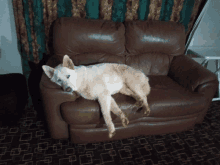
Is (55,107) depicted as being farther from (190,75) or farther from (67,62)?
(190,75)

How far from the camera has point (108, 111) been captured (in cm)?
149

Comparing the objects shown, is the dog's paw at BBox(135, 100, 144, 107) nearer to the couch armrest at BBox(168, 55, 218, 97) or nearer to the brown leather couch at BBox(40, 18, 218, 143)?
the brown leather couch at BBox(40, 18, 218, 143)

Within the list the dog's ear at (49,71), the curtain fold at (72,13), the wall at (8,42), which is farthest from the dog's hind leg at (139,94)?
Result: the wall at (8,42)

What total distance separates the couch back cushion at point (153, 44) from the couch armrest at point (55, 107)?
114cm

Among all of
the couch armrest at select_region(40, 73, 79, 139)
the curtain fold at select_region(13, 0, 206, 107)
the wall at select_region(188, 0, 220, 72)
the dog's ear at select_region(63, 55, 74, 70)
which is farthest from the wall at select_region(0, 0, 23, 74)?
the wall at select_region(188, 0, 220, 72)

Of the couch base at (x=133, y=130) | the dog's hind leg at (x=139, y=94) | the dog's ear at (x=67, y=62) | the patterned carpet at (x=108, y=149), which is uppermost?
the dog's ear at (x=67, y=62)

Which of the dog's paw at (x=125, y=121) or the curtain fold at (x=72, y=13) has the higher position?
the curtain fold at (x=72, y=13)

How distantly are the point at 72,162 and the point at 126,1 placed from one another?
2.29 m

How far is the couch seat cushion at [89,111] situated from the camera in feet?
4.90

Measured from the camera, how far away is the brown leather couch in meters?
1.56

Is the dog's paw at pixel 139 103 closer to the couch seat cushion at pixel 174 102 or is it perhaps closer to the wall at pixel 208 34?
the couch seat cushion at pixel 174 102

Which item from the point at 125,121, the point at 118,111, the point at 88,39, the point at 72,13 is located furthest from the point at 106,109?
the point at 72,13

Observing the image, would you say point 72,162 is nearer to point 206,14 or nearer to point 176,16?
point 176,16

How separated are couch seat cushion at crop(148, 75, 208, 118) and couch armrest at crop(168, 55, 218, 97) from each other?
0.13 meters
